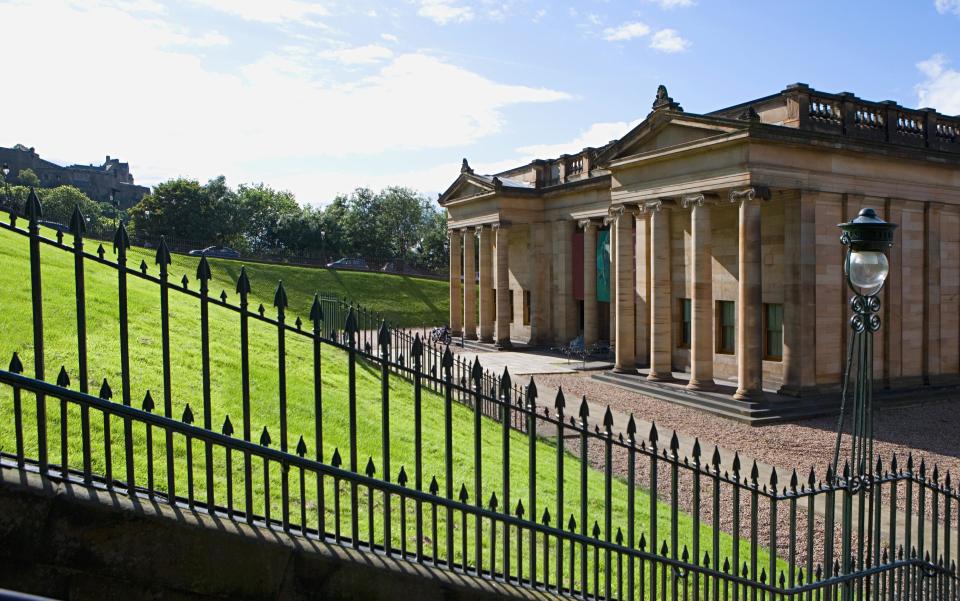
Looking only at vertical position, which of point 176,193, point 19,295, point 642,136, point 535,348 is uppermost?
point 176,193

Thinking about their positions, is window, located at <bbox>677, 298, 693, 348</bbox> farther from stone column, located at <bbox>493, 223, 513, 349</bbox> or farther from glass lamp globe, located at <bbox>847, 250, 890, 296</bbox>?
glass lamp globe, located at <bbox>847, 250, 890, 296</bbox>

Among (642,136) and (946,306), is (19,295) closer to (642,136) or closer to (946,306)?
(642,136)

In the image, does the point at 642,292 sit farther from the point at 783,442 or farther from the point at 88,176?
the point at 88,176

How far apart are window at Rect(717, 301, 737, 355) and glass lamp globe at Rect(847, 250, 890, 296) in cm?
1686

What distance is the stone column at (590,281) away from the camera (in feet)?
99.8

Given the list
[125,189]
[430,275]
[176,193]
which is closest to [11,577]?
[430,275]

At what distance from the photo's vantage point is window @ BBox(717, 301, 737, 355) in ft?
73.8

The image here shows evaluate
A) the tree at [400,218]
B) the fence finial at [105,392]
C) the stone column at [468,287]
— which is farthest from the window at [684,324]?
the tree at [400,218]

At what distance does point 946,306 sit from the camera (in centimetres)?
2238

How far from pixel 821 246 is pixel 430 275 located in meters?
42.9

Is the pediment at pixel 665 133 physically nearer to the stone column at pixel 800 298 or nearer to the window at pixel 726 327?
the stone column at pixel 800 298

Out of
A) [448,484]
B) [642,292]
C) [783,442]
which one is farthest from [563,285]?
[448,484]

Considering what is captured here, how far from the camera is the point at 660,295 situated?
22.0m

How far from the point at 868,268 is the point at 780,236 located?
50.6ft
